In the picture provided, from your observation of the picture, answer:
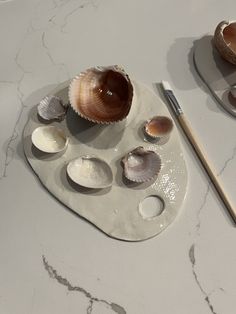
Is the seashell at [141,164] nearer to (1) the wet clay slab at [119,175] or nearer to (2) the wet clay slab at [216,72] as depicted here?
(1) the wet clay slab at [119,175]

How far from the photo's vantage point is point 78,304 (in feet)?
2.34

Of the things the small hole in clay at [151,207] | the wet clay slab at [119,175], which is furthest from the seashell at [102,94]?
the small hole in clay at [151,207]

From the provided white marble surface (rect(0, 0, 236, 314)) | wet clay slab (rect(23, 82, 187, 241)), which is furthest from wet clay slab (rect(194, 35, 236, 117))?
wet clay slab (rect(23, 82, 187, 241))

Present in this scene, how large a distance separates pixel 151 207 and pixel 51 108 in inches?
10.6

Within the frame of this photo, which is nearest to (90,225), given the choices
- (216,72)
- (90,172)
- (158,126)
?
(90,172)

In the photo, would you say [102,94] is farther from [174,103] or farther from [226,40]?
[226,40]

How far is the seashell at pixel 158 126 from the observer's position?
0.84 m

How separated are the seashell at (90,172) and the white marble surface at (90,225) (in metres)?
0.06

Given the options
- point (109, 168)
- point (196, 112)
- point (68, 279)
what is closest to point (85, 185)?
point (109, 168)

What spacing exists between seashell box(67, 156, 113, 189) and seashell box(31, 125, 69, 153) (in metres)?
0.05

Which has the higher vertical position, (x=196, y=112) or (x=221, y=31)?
(x=221, y=31)

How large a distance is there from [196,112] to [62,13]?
0.40m

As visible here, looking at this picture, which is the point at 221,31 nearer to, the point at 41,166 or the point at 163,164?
the point at 163,164

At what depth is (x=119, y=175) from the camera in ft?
2.63
